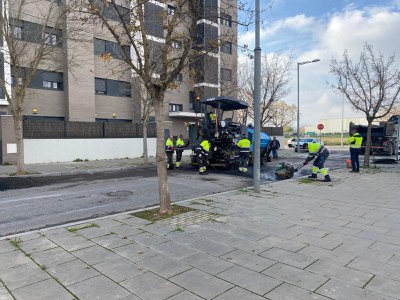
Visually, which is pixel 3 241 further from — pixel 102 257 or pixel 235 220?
pixel 235 220

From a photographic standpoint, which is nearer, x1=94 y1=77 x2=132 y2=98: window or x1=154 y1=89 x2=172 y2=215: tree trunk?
x1=154 y1=89 x2=172 y2=215: tree trunk

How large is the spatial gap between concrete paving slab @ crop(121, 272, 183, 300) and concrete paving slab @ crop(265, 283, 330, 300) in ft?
3.09

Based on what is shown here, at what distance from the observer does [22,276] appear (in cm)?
368

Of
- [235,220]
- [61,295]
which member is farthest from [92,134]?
[61,295]

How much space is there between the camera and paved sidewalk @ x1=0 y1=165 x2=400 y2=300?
11.0 ft

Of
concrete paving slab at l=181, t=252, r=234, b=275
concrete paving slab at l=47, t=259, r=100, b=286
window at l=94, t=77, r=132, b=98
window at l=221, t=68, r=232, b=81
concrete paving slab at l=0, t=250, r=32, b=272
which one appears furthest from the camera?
window at l=94, t=77, r=132, b=98

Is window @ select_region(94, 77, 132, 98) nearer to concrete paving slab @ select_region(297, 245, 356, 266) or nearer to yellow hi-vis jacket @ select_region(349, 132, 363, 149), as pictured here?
yellow hi-vis jacket @ select_region(349, 132, 363, 149)

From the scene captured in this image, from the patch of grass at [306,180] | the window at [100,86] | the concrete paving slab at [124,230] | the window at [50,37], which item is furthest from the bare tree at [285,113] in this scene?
the concrete paving slab at [124,230]

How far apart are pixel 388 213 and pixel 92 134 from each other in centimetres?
1718

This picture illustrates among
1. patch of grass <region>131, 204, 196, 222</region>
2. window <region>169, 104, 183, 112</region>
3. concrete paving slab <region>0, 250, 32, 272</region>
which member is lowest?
concrete paving slab <region>0, 250, 32, 272</region>

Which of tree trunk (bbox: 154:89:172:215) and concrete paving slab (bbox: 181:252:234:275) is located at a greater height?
tree trunk (bbox: 154:89:172:215)

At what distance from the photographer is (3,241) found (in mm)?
4879

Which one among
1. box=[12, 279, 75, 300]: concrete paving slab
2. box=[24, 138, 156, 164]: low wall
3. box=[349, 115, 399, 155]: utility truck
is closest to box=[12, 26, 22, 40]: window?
box=[24, 138, 156, 164]: low wall

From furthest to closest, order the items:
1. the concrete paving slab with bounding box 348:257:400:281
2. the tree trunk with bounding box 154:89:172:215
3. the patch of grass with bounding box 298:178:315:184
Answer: the patch of grass with bounding box 298:178:315:184
the tree trunk with bounding box 154:89:172:215
the concrete paving slab with bounding box 348:257:400:281
